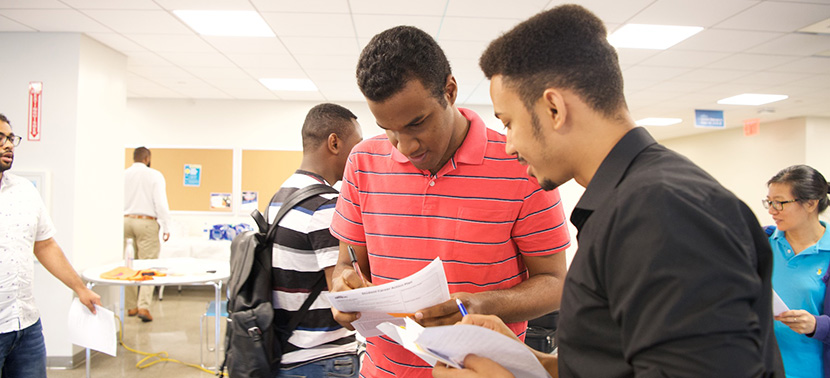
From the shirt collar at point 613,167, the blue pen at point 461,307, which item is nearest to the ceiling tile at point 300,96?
the blue pen at point 461,307

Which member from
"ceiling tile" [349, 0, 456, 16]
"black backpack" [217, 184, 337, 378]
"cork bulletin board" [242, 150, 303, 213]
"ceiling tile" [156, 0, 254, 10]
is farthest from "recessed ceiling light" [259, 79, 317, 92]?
"black backpack" [217, 184, 337, 378]

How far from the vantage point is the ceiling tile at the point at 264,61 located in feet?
17.4

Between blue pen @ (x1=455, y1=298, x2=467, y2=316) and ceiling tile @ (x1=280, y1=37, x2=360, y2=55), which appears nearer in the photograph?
blue pen @ (x1=455, y1=298, x2=467, y2=316)

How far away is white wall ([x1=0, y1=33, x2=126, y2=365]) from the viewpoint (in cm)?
423

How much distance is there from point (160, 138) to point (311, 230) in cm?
731

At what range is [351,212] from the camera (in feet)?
4.47

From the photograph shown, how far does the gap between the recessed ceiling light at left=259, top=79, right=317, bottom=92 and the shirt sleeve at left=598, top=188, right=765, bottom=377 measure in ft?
20.6

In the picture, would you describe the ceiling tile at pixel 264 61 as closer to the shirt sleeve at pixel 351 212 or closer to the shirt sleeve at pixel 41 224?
the shirt sleeve at pixel 41 224

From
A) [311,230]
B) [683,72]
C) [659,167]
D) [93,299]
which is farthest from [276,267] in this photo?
[683,72]

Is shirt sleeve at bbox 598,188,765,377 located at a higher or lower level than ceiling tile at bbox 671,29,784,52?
lower

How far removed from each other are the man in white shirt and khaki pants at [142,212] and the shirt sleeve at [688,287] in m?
5.86

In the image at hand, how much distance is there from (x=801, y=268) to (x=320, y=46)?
168 inches

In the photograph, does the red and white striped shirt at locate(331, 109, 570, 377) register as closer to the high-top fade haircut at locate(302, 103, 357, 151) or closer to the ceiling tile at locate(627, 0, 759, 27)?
the high-top fade haircut at locate(302, 103, 357, 151)

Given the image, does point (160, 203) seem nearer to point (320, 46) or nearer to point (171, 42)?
point (171, 42)
